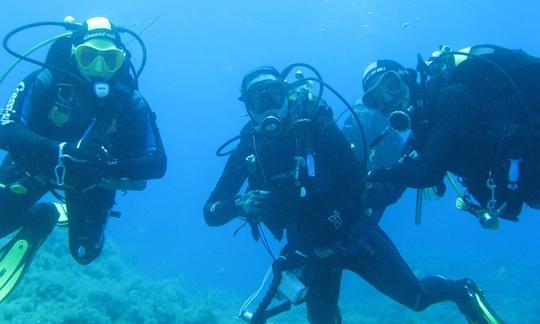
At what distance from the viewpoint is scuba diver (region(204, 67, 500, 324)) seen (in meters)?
4.93

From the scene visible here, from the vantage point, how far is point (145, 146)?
522 centimetres

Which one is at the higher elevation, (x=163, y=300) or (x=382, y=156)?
(x=382, y=156)

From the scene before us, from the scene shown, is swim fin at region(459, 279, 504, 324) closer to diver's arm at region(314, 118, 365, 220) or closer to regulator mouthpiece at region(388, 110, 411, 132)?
diver's arm at region(314, 118, 365, 220)

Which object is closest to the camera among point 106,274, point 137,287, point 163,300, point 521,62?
point 521,62

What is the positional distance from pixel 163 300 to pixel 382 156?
8.28 meters

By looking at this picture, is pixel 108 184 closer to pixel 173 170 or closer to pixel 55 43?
pixel 55 43

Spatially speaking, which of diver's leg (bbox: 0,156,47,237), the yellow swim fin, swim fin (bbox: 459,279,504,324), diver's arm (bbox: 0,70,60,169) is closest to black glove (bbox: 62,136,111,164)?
diver's arm (bbox: 0,70,60,169)

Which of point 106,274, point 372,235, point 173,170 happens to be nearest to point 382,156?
point 372,235

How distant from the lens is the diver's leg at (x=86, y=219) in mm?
5293

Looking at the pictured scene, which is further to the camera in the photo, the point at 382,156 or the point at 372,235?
the point at 382,156

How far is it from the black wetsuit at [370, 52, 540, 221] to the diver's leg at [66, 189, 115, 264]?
353 cm

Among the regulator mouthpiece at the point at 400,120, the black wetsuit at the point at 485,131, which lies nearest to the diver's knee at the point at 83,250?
the black wetsuit at the point at 485,131

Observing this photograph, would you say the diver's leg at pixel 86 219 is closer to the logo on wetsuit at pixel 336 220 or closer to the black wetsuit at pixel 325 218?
the black wetsuit at pixel 325 218

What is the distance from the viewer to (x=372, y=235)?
5.51 metres
